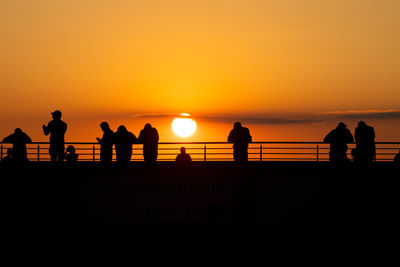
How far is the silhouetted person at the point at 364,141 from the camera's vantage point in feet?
73.9

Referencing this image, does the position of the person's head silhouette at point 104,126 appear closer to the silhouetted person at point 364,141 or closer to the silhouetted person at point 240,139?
the silhouetted person at point 240,139

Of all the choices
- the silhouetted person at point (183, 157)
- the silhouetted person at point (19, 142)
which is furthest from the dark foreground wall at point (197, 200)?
the silhouetted person at point (183, 157)

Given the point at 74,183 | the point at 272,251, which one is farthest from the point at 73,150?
the point at 272,251

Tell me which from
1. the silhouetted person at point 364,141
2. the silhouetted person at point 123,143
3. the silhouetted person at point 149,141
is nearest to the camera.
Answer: the silhouetted person at point 123,143

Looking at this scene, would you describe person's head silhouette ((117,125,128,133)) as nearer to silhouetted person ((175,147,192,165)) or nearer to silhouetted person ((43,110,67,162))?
silhouetted person ((43,110,67,162))

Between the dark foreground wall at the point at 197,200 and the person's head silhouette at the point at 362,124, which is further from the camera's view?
the person's head silhouette at the point at 362,124

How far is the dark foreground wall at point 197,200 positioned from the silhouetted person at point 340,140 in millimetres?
547

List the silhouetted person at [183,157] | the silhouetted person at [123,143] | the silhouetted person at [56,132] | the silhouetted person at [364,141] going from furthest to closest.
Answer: the silhouetted person at [183,157]
the silhouetted person at [364,141]
the silhouetted person at [123,143]
the silhouetted person at [56,132]

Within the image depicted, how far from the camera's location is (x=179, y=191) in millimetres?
22406

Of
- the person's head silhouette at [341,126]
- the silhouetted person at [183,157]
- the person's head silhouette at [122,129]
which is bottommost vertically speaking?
the silhouetted person at [183,157]

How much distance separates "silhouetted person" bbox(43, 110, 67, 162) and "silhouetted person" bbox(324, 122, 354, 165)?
22.5 ft

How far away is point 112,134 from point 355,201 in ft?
21.3

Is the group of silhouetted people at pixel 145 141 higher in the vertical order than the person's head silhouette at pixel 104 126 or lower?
lower

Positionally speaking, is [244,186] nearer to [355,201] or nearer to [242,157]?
[242,157]
